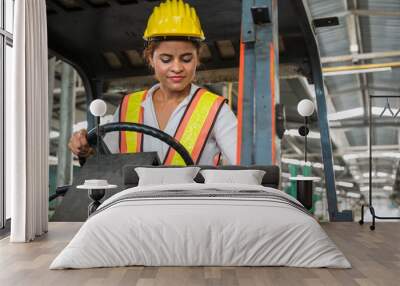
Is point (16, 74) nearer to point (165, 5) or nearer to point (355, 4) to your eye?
point (165, 5)

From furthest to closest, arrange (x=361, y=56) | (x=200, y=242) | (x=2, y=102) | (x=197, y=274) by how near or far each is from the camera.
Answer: (x=361, y=56) < (x=2, y=102) < (x=200, y=242) < (x=197, y=274)

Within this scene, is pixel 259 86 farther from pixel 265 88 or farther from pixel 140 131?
pixel 140 131

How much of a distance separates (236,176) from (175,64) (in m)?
1.51

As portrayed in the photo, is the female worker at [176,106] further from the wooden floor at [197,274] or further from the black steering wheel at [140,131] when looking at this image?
the wooden floor at [197,274]

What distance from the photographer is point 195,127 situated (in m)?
5.30

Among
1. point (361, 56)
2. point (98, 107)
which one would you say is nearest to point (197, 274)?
point (98, 107)

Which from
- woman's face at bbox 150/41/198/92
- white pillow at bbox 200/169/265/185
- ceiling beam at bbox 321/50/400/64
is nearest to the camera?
white pillow at bbox 200/169/265/185

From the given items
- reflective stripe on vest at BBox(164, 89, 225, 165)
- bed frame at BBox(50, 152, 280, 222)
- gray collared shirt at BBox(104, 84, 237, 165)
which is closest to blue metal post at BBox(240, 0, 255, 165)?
gray collared shirt at BBox(104, 84, 237, 165)

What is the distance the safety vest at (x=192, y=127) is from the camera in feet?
17.4

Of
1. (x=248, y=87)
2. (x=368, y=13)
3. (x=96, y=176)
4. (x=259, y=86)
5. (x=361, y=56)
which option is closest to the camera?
A: (x=259, y=86)

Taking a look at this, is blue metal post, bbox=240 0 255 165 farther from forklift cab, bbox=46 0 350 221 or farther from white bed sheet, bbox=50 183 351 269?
white bed sheet, bbox=50 183 351 269

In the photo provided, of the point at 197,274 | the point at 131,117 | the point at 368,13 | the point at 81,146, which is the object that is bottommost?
the point at 197,274

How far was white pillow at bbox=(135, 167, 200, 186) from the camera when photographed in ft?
15.5

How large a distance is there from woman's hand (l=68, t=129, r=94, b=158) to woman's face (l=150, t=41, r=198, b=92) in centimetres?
108
